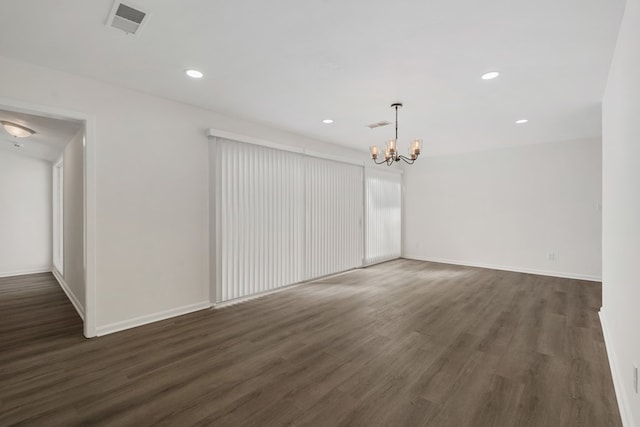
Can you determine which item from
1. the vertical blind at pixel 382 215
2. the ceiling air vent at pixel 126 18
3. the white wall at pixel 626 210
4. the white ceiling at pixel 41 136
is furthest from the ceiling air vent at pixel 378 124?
the white ceiling at pixel 41 136

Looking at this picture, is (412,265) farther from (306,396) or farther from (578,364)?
(306,396)

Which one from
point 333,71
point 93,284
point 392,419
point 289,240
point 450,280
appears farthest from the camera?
point 450,280

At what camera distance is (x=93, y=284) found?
3.02 metres

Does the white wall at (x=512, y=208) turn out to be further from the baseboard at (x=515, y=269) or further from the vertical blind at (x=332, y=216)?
the vertical blind at (x=332, y=216)

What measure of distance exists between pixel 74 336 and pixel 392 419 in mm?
3268

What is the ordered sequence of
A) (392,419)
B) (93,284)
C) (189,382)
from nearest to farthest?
(392,419) → (189,382) → (93,284)

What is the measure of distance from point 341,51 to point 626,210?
2.34m

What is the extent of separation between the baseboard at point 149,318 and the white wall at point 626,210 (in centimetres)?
399

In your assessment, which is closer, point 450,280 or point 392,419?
point 392,419

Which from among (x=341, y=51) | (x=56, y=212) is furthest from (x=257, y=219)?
(x=56, y=212)

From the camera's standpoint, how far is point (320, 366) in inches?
96.5

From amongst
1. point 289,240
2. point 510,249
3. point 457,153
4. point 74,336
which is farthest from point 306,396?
point 457,153

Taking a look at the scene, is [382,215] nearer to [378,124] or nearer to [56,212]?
[378,124]

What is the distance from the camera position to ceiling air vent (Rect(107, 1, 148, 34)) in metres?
1.92
